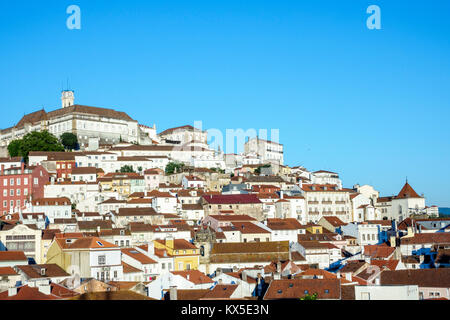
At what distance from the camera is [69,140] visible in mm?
100438

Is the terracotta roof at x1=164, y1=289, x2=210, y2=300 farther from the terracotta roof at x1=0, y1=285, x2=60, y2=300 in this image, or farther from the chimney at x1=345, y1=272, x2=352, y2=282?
the chimney at x1=345, y1=272, x2=352, y2=282

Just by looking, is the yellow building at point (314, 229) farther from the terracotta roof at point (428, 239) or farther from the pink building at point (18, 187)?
the pink building at point (18, 187)

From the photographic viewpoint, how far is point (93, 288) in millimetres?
33812

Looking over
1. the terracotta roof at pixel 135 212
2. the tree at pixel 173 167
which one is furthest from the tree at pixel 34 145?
the terracotta roof at pixel 135 212

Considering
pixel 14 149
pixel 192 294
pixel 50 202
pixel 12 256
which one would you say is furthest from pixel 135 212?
pixel 14 149

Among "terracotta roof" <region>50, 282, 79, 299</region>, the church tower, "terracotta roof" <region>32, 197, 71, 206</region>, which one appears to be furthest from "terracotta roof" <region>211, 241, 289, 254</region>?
the church tower

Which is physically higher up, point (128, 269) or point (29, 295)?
point (29, 295)

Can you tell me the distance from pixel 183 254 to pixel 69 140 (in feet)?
190

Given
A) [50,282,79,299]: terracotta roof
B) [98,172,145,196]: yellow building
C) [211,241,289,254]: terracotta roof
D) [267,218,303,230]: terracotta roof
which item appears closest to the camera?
[50,282,79,299]: terracotta roof

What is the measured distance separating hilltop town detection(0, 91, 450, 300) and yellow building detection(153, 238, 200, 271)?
0.13 meters

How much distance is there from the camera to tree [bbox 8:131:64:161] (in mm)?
93312

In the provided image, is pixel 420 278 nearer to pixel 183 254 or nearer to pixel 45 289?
pixel 183 254

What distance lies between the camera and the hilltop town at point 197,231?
34562mm
